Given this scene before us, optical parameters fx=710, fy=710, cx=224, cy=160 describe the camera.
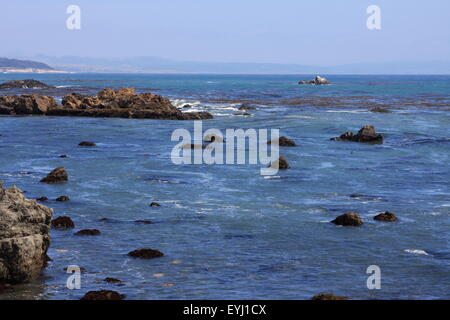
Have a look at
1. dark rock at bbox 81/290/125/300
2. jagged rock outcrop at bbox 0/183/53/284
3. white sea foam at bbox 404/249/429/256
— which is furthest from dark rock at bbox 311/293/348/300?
jagged rock outcrop at bbox 0/183/53/284

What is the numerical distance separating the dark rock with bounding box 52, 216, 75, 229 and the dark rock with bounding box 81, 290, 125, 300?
876cm

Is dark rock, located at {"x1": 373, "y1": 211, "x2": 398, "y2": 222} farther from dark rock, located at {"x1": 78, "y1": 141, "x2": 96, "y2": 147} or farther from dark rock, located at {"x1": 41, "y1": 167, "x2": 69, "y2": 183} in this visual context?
dark rock, located at {"x1": 78, "y1": 141, "x2": 96, "y2": 147}

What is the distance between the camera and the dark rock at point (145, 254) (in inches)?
922

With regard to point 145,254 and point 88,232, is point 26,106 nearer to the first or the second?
point 88,232

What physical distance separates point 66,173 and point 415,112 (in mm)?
70200

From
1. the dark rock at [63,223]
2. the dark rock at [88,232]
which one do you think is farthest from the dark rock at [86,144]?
the dark rock at [88,232]

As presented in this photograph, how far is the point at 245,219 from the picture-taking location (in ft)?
97.3

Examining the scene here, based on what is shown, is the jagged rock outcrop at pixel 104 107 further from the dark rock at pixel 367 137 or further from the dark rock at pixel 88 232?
the dark rock at pixel 88 232

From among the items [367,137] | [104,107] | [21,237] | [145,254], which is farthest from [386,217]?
[104,107]

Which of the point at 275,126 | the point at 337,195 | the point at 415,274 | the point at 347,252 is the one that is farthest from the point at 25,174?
the point at 275,126

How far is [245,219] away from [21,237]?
1136 cm

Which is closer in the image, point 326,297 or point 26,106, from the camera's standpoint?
point 326,297

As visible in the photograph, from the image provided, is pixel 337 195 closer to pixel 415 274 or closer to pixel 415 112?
pixel 415 274
